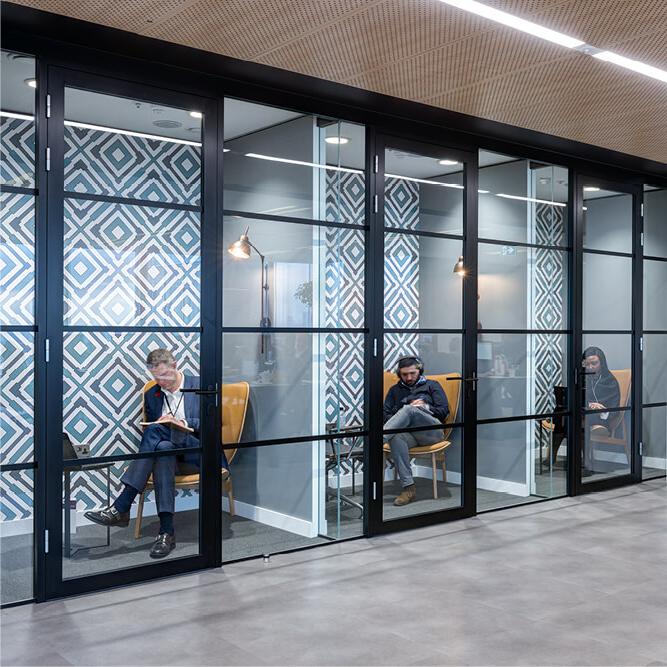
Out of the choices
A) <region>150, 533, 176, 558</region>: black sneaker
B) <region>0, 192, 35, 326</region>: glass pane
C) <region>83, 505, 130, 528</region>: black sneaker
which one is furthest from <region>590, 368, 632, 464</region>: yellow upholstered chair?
<region>0, 192, 35, 326</region>: glass pane

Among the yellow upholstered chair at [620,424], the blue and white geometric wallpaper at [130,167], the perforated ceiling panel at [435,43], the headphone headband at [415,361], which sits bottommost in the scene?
the yellow upholstered chair at [620,424]

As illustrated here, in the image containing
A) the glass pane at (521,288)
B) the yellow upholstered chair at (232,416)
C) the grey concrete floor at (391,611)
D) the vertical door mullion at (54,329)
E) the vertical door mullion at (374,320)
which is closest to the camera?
the grey concrete floor at (391,611)

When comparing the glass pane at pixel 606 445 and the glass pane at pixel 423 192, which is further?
the glass pane at pixel 606 445

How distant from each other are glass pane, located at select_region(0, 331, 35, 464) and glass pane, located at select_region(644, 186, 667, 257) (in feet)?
17.1

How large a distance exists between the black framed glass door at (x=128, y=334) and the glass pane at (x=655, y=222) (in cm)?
423

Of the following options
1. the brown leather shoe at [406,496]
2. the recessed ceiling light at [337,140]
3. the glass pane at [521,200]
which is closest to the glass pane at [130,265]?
the recessed ceiling light at [337,140]

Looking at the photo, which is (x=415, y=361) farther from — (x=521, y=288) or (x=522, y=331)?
(x=521, y=288)

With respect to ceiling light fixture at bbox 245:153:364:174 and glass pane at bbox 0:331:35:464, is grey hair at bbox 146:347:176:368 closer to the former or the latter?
glass pane at bbox 0:331:35:464

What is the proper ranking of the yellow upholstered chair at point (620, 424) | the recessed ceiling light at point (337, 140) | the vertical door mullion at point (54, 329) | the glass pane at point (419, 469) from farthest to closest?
1. the yellow upholstered chair at point (620, 424)
2. the glass pane at point (419, 469)
3. the recessed ceiling light at point (337, 140)
4. the vertical door mullion at point (54, 329)

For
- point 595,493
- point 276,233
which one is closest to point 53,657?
point 276,233

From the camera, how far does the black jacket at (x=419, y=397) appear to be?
5.04 metres

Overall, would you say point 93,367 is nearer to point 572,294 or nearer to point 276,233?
point 276,233

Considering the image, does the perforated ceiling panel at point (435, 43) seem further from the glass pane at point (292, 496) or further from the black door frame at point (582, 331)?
the glass pane at point (292, 496)

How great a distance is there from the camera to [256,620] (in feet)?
11.4
